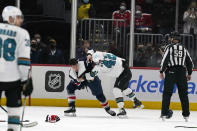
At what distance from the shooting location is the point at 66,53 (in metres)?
15.4

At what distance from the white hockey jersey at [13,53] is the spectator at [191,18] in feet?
29.7

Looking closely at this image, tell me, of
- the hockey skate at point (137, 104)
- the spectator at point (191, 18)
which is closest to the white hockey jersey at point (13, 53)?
the hockey skate at point (137, 104)

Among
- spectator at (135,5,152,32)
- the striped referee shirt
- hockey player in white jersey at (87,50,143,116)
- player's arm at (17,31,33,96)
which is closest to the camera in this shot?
player's arm at (17,31,33,96)

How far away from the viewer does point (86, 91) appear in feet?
46.3

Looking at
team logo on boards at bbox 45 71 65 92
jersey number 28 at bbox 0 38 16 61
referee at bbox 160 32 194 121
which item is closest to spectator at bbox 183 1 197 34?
team logo on boards at bbox 45 71 65 92

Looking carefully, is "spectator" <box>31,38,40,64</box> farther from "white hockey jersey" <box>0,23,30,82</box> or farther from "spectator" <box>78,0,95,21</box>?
"white hockey jersey" <box>0,23,30,82</box>

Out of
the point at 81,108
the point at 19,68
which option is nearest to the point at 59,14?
the point at 81,108

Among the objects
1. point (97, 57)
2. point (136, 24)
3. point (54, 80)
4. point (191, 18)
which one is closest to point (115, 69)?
point (97, 57)

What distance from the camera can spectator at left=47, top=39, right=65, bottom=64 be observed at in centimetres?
1490

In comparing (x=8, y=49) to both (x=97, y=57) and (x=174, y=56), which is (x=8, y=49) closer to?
(x=174, y=56)

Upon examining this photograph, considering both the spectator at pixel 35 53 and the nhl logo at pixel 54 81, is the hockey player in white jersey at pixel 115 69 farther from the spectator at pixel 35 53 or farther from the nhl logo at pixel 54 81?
the spectator at pixel 35 53

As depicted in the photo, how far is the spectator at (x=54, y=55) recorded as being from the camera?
14898 millimetres

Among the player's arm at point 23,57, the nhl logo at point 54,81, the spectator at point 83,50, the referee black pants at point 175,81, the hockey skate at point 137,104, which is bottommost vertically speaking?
the hockey skate at point 137,104

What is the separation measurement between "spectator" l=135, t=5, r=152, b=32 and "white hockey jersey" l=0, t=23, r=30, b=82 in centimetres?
859
